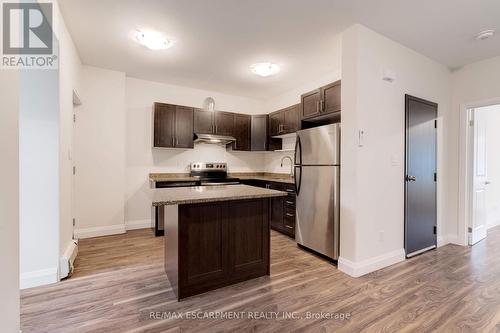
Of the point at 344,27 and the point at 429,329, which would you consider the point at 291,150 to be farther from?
the point at 429,329

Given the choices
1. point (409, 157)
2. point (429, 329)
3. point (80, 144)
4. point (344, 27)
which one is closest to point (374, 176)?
point (409, 157)

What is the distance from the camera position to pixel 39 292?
2131 millimetres

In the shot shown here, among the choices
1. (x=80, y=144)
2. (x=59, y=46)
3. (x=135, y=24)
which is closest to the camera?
(x=59, y=46)

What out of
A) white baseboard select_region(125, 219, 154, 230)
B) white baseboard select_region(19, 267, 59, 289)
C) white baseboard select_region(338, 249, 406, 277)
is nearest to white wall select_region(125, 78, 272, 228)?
→ white baseboard select_region(125, 219, 154, 230)

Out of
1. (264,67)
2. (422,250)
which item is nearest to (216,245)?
(264,67)

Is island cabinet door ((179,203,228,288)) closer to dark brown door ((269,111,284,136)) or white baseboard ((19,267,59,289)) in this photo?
white baseboard ((19,267,59,289))

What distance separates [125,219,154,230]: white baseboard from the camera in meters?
4.18

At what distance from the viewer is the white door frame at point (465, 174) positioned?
3.48m

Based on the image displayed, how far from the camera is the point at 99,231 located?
3.79 meters

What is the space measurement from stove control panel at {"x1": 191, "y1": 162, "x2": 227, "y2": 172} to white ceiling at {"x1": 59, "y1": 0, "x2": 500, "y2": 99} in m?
1.79

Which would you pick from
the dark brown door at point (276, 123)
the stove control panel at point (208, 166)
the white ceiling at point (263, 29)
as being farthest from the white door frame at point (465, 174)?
the stove control panel at point (208, 166)

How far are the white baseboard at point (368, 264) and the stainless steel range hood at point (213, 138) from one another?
3.01m

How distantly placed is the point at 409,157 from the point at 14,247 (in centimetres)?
389

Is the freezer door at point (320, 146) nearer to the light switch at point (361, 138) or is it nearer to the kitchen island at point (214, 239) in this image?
the light switch at point (361, 138)
